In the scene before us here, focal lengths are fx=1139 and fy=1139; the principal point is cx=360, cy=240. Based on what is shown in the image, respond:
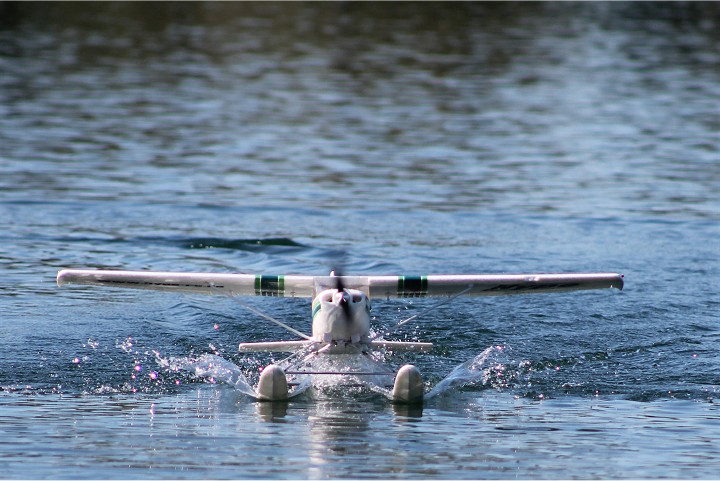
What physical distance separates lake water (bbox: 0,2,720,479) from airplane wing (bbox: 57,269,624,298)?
708mm

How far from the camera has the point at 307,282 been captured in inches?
595

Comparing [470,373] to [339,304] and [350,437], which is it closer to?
[339,304]

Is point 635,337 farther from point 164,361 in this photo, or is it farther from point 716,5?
point 716,5

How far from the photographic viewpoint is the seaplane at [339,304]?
13.9 metres

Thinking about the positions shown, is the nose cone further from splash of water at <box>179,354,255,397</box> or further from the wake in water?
splash of water at <box>179,354,255,397</box>

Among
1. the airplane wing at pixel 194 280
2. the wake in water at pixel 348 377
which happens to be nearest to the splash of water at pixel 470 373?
the wake in water at pixel 348 377

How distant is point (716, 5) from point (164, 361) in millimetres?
58342

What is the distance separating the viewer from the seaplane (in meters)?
13.9

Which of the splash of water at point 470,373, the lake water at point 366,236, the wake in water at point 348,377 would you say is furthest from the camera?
the splash of water at point 470,373

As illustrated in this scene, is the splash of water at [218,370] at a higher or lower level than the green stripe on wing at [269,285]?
lower

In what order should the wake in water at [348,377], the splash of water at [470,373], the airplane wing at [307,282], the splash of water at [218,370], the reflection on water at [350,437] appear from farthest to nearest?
the airplane wing at [307,282], the splash of water at [218,370], the splash of water at [470,373], the wake in water at [348,377], the reflection on water at [350,437]

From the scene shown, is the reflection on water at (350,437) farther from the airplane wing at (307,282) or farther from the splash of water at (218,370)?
the airplane wing at (307,282)

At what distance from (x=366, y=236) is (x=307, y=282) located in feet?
26.5

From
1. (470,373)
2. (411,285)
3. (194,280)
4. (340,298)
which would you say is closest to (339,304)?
(340,298)
